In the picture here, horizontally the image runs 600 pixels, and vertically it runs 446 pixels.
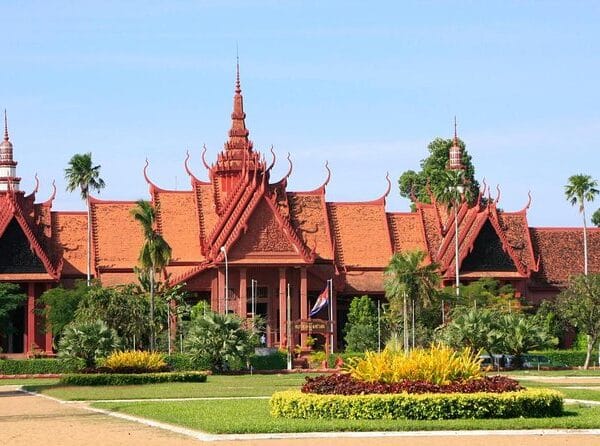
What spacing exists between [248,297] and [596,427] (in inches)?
2117

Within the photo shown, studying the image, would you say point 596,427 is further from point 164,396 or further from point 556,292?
point 556,292

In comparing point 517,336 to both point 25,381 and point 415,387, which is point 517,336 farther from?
point 415,387

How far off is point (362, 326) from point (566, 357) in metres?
10.7

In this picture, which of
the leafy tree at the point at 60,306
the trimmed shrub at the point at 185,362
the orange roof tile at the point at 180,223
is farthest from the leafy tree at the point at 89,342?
the orange roof tile at the point at 180,223

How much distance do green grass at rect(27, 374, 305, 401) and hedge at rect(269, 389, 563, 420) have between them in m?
12.1

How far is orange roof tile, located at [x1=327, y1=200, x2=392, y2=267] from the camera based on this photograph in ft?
277

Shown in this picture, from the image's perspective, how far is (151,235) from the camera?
6316 centimetres

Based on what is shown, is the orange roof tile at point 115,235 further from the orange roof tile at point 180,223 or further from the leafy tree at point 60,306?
the leafy tree at point 60,306

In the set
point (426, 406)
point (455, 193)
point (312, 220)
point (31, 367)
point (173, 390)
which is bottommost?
point (426, 406)

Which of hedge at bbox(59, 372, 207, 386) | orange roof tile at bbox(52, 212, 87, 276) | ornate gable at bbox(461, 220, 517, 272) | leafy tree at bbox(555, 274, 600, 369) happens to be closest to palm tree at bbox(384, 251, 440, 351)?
leafy tree at bbox(555, 274, 600, 369)

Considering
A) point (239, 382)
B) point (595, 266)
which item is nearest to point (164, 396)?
point (239, 382)

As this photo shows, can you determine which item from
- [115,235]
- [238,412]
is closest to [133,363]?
[238,412]

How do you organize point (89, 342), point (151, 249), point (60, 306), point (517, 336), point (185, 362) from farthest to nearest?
point (60, 306) → point (517, 336) → point (151, 249) → point (185, 362) → point (89, 342)

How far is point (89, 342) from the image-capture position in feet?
188
